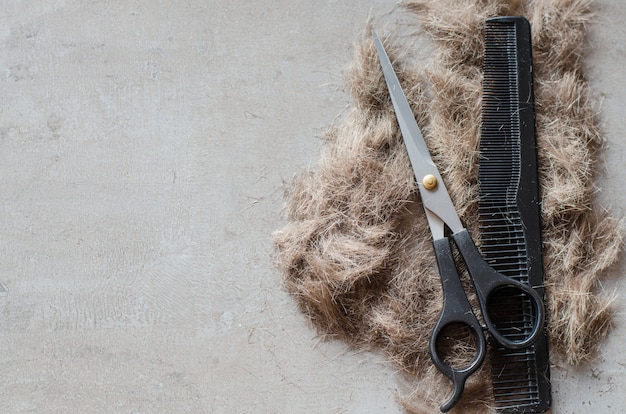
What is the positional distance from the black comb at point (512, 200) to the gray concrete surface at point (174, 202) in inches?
5.0

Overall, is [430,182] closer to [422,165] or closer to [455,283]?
[422,165]

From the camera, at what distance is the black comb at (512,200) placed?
1476 millimetres

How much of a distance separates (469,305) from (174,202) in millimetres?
730

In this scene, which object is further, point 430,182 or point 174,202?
point 174,202

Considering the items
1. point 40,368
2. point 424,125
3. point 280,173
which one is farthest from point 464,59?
point 40,368

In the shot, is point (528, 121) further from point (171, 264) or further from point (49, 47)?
point (49, 47)

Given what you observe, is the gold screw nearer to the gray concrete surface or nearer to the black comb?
the black comb

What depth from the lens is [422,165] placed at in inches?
58.8

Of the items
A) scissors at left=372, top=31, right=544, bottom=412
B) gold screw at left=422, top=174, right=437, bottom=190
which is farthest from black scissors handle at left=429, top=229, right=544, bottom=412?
gold screw at left=422, top=174, right=437, bottom=190

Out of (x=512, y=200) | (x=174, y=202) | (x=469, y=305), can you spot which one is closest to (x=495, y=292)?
(x=469, y=305)

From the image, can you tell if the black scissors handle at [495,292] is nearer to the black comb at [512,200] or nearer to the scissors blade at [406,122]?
the black comb at [512,200]

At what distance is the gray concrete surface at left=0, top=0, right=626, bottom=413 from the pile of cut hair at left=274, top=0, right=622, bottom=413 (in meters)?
0.05

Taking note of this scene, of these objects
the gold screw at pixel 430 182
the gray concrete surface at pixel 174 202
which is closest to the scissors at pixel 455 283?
the gold screw at pixel 430 182

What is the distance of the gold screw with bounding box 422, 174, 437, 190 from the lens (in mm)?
1470
